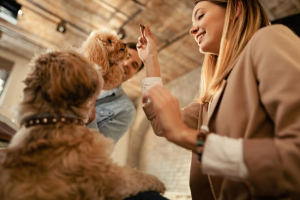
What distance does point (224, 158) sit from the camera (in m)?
0.71

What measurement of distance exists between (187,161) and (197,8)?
517 cm

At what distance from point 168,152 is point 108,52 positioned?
5239 mm

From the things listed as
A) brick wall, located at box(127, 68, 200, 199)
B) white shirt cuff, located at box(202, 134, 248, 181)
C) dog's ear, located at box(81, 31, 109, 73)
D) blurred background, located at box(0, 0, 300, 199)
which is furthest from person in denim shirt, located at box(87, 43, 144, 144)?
brick wall, located at box(127, 68, 200, 199)

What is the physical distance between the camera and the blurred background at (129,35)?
14.8 feet

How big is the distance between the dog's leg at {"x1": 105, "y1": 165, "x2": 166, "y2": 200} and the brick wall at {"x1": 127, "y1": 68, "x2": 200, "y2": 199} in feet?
16.1

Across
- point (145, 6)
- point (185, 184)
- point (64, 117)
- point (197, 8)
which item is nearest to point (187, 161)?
point (185, 184)

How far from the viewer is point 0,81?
6.26 metres

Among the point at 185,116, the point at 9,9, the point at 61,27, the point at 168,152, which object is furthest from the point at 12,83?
the point at 185,116

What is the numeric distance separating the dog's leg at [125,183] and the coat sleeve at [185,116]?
0.46 metres

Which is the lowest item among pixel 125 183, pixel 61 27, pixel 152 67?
pixel 125 183

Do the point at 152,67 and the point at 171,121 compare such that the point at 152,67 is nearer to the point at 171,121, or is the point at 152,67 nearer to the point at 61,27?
the point at 171,121

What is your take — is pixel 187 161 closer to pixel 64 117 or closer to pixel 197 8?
pixel 197 8

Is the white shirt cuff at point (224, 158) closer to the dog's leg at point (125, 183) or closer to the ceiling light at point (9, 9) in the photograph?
the dog's leg at point (125, 183)

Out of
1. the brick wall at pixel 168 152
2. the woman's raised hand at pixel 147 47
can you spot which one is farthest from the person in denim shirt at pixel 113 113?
the brick wall at pixel 168 152
